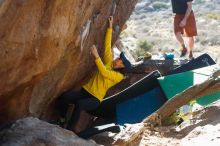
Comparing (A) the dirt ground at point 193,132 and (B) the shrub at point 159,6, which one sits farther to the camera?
(B) the shrub at point 159,6

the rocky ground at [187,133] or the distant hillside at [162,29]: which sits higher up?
the rocky ground at [187,133]

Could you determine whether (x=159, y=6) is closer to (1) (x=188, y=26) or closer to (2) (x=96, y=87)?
(1) (x=188, y=26)

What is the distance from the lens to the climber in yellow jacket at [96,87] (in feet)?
29.5

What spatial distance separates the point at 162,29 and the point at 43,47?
34047mm

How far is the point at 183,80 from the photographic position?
407 inches

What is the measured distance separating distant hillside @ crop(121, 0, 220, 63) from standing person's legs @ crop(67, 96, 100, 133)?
17.7 meters

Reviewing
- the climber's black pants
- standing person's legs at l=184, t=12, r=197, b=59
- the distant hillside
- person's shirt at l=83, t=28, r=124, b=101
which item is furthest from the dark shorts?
the distant hillside

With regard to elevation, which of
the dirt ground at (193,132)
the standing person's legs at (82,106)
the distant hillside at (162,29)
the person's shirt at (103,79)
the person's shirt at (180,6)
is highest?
the person's shirt at (180,6)

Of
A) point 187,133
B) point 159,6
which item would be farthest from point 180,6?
point 159,6

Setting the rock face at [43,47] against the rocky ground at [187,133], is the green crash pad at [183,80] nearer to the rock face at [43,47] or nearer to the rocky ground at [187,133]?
the rocky ground at [187,133]

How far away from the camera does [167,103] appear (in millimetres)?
9844

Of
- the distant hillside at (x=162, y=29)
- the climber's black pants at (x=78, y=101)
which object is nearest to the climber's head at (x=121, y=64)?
the climber's black pants at (x=78, y=101)

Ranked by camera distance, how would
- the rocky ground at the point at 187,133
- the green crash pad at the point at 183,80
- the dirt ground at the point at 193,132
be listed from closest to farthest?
the rocky ground at the point at 187,133 → the dirt ground at the point at 193,132 → the green crash pad at the point at 183,80

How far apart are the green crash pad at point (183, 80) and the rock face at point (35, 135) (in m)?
3.49
